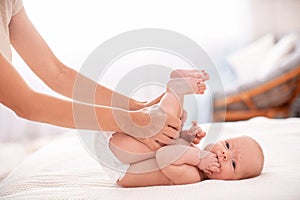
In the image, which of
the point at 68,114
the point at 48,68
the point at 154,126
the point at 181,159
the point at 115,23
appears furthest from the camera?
the point at 115,23

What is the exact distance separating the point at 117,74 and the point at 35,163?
216 centimetres

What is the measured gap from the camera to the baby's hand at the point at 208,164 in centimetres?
142

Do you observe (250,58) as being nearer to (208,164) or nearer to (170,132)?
(208,164)

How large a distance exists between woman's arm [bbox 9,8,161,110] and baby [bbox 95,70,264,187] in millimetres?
144

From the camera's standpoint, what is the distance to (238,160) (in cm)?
146

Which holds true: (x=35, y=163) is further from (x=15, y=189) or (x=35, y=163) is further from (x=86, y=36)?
(x=86, y=36)

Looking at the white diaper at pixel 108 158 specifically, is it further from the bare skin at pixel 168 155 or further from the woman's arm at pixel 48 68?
the woman's arm at pixel 48 68

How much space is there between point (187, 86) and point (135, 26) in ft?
8.75

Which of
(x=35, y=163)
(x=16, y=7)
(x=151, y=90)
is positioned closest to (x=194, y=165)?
(x=35, y=163)

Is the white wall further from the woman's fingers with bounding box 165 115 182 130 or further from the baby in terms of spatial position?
the woman's fingers with bounding box 165 115 182 130

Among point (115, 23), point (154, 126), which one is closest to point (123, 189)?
point (154, 126)

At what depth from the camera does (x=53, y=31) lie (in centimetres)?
391

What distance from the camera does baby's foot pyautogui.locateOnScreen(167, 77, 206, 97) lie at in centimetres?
141

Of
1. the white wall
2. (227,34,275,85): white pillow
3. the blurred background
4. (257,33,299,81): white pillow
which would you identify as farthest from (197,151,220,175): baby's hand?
the white wall
